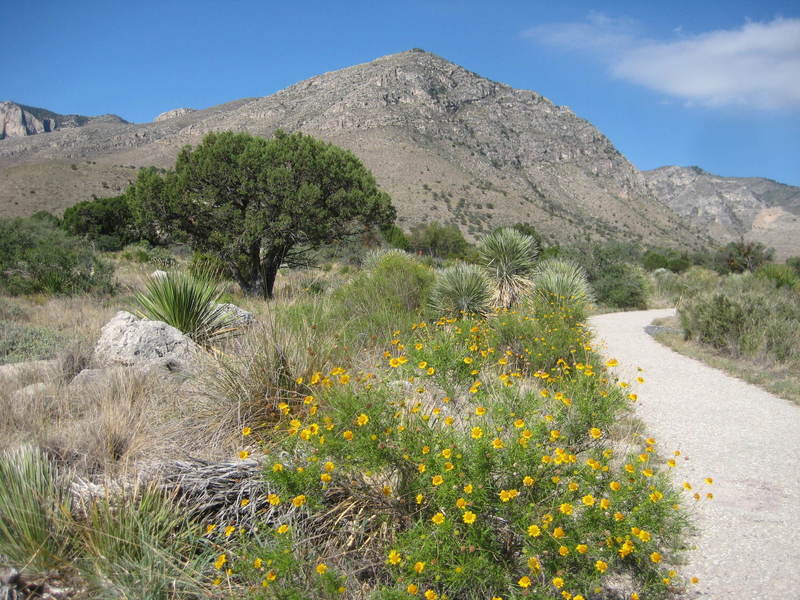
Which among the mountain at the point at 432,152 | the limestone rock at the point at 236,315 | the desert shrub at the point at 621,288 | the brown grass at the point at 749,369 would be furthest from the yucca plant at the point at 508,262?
the mountain at the point at 432,152

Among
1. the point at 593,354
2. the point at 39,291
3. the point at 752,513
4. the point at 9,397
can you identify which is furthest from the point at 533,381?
the point at 39,291

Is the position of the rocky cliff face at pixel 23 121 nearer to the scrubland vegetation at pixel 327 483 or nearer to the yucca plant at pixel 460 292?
the yucca plant at pixel 460 292

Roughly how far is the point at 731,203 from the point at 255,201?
429ft

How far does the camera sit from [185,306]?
7191 millimetres

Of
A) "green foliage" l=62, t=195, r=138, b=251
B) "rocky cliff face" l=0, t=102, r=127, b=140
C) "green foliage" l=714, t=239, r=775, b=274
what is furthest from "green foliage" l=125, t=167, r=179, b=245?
"rocky cliff face" l=0, t=102, r=127, b=140

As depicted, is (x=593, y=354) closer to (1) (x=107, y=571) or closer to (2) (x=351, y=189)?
(1) (x=107, y=571)

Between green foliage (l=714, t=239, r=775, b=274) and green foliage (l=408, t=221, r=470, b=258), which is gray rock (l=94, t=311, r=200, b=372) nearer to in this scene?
green foliage (l=408, t=221, r=470, b=258)

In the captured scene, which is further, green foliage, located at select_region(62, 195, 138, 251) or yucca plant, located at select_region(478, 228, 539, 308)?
green foliage, located at select_region(62, 195, 138, 251)

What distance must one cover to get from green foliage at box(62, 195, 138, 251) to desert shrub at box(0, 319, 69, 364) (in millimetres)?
25767

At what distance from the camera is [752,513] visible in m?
3.99

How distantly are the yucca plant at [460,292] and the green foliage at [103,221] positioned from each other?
88.2ft

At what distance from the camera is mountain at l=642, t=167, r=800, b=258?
96.2 m

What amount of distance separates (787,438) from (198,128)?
8091 cm

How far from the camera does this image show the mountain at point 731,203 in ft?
316
